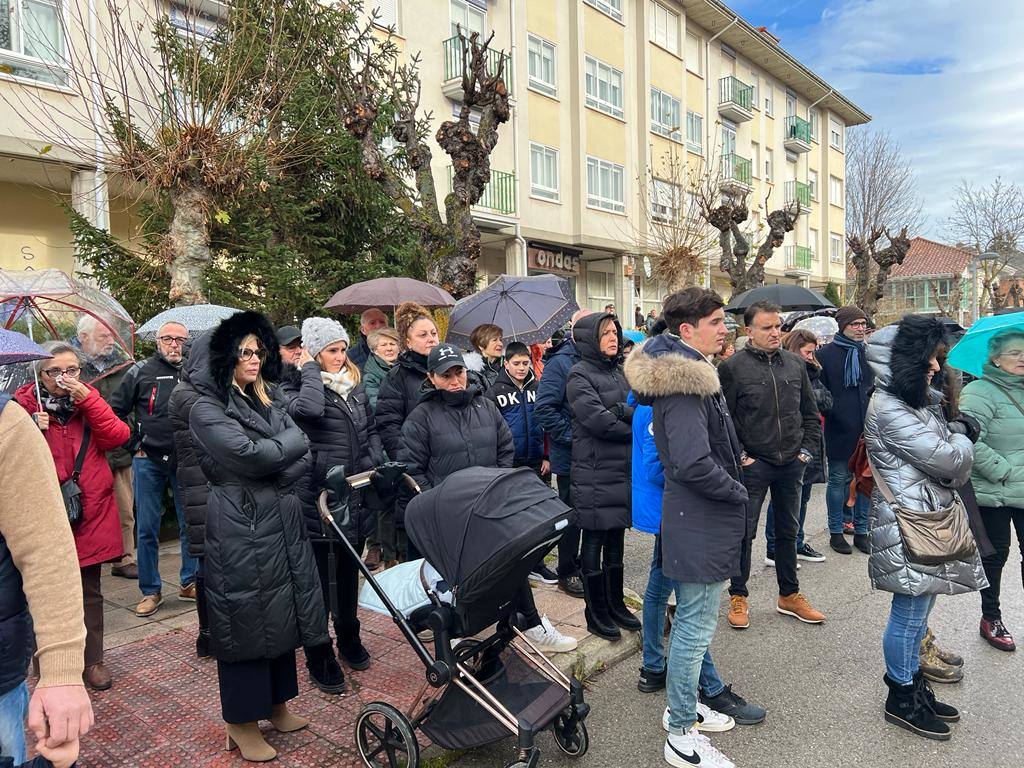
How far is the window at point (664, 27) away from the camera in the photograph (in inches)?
932

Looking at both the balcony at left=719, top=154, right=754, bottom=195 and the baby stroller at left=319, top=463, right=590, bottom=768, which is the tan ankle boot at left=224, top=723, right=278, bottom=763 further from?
the balcony at left=719, top=154, right=754, bottom=195

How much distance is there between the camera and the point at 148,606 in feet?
16.5

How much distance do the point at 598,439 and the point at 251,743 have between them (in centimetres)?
265

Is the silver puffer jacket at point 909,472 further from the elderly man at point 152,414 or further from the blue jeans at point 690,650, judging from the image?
the elderly man at point 152,414

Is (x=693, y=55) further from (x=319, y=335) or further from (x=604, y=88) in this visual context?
(x=319, y=335)

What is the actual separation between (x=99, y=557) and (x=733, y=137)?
29.9m

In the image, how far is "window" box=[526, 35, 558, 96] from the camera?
1950cm

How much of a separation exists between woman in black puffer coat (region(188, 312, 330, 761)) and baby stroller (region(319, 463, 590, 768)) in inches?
12.5

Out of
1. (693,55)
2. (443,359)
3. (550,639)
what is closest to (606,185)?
(693,55)

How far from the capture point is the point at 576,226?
20609 millimetres

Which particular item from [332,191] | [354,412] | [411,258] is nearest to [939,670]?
[354,412]

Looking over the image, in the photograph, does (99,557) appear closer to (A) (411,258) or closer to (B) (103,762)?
(B) (103,762)

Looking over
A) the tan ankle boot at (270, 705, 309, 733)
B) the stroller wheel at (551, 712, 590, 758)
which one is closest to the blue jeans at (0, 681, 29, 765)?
the tan ankle boot at (270, 705, 309, 733)

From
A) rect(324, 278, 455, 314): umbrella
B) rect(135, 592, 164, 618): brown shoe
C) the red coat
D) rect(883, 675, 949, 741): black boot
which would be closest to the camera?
rect(883, 675, 949, 741): black boot
